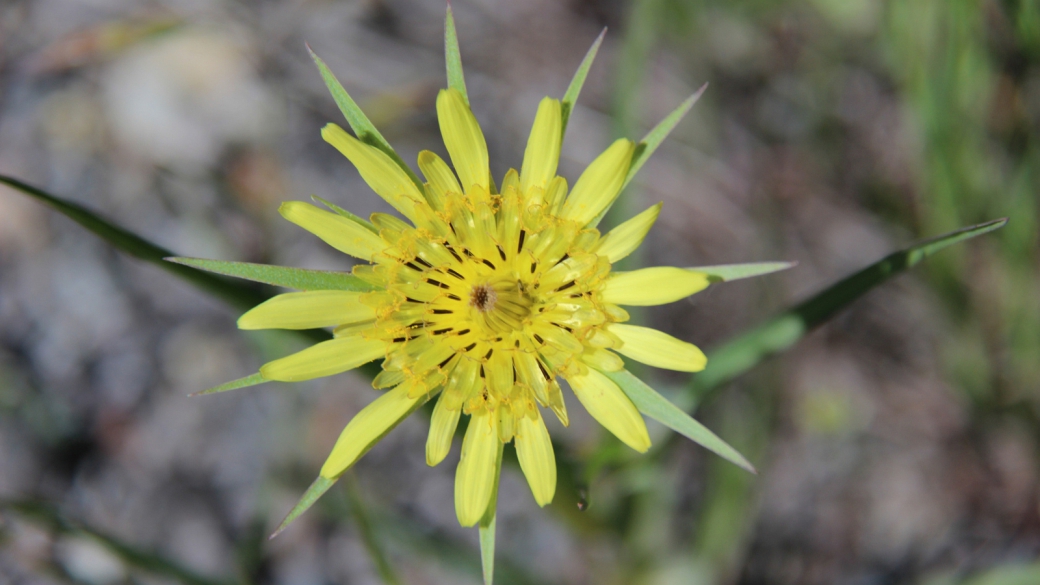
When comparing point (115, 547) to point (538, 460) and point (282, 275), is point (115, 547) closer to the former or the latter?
point (282, 275)

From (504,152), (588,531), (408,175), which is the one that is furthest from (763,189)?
(408,175)

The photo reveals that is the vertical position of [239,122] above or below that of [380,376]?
above

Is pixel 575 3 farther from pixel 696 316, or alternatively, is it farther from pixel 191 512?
pixel 191 512

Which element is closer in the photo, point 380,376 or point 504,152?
point 380,376

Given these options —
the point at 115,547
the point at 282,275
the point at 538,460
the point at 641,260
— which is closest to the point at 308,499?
the point at 282,275

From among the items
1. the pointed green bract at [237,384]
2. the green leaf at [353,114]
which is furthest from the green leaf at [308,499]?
the green leaf at [353,114]

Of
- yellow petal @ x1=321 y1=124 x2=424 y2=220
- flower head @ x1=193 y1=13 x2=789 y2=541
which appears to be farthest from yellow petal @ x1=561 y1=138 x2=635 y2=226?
yellow petal @ x1=321 y1=124 x2=424 y2=220

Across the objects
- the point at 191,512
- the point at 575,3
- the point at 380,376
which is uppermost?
the point at 575,3

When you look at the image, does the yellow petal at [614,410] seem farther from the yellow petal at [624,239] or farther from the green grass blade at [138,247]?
the green grass blade at [138,247]
